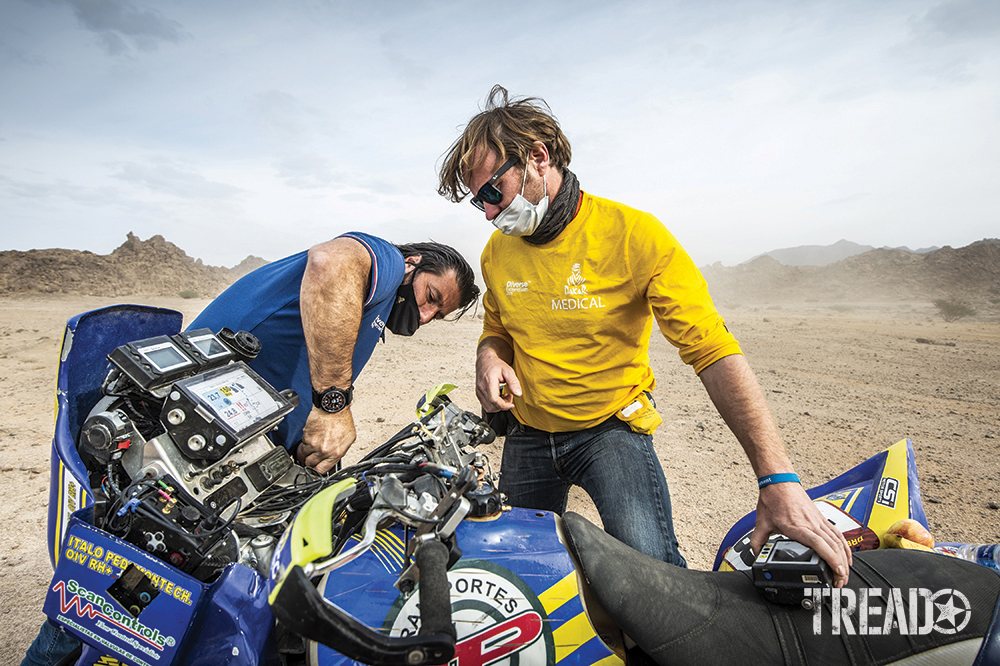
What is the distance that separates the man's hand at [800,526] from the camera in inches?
57.9

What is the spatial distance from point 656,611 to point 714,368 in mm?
910

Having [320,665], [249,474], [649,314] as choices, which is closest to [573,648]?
[320,665]

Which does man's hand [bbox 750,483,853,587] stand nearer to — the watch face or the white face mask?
the white face mask

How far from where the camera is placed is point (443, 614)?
1025 millimetres

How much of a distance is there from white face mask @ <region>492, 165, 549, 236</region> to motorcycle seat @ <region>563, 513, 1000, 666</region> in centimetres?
144

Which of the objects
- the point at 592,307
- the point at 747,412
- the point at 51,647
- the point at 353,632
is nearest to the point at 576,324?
the point at 592,307

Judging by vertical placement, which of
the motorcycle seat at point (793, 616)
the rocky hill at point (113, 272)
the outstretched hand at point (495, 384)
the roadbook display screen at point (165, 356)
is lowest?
the motorcycle seat at point (793, 616)

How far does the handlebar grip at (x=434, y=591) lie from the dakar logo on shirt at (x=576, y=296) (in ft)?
4.68

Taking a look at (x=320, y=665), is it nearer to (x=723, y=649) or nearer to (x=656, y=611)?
(x=656, y=611)

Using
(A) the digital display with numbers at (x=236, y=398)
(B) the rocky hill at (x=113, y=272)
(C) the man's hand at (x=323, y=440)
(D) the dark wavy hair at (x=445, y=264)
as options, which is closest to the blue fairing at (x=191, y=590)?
(A) the digital display with numbers at (x=236, y=398)

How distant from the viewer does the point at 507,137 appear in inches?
98.1

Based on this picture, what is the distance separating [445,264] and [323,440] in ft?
4.41

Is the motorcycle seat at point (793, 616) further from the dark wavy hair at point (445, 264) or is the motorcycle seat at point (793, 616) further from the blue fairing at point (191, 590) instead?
the dark wavy hair at point (445, 264)

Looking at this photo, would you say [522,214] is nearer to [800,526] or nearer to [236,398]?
[236,398]
